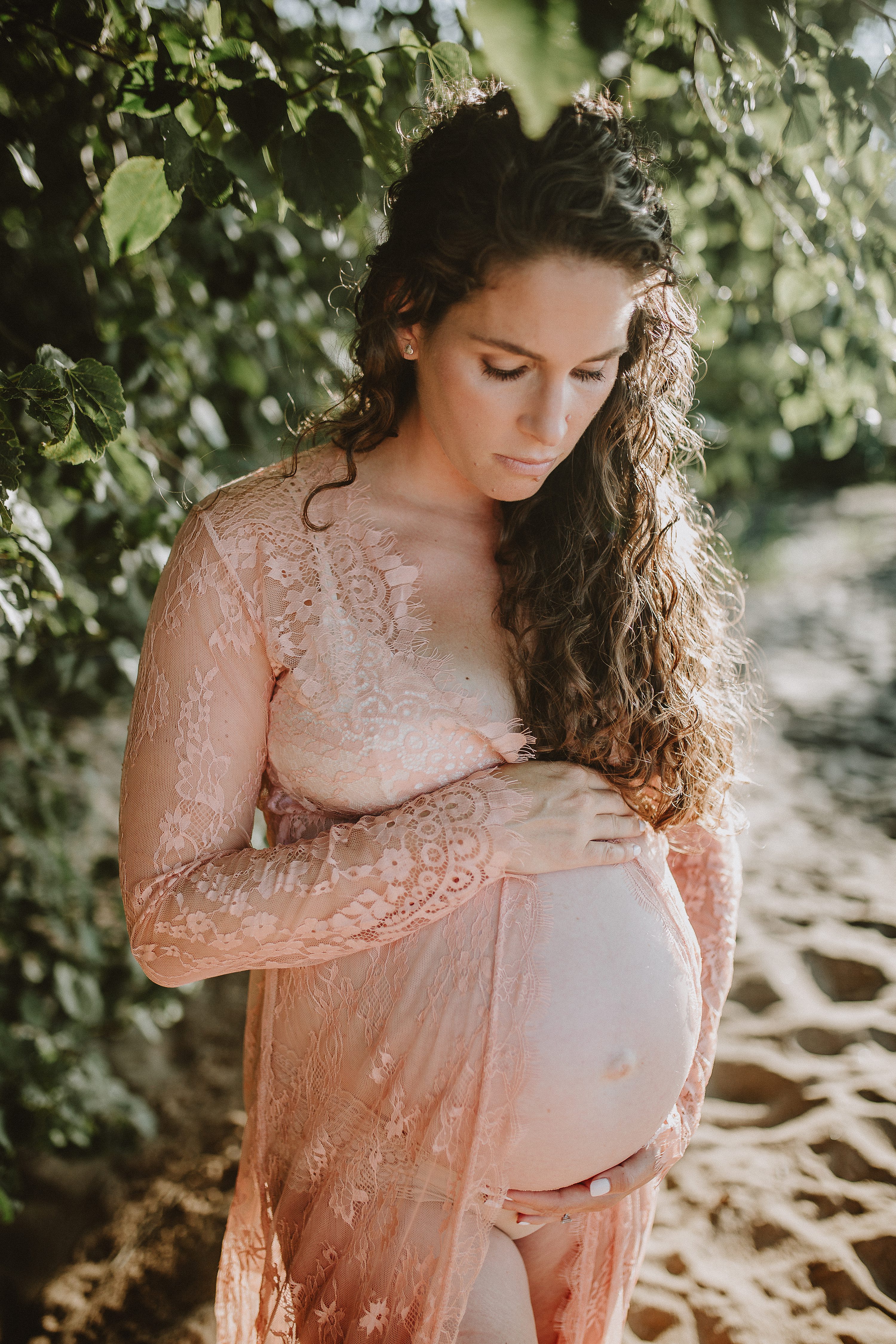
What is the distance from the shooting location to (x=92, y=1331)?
80.6 inches

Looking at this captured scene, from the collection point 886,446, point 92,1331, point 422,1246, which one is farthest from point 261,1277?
point 886,446

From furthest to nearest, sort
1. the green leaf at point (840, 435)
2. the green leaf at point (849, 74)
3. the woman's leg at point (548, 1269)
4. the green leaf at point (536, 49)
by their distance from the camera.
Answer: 1. the green leaf at point (840, 435)
2. the woman's leg at point (548, 1269)
3. the green leaf at point (849, 74)
4. the green leaf at point (536, 49)

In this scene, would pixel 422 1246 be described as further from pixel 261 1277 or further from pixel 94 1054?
pixel 94 1054

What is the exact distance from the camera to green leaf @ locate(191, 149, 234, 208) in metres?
1.21

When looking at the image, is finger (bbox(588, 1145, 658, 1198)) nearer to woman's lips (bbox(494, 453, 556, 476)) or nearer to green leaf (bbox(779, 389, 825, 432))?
woman's lips (bbox(494, 453, 556, 476))

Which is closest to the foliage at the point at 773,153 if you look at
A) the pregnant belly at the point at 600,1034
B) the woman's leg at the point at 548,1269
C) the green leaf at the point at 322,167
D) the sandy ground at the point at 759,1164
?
the green leaf at the point at 322,167

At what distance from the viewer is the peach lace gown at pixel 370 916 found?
3.59 ft

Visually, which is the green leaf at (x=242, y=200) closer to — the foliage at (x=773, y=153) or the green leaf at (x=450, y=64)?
the green leaf at (x=450, y=64)

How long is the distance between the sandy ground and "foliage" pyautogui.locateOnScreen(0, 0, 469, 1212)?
25 cm

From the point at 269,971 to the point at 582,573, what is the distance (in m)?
0.82

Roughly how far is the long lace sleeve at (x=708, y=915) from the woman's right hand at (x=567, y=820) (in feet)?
0.99

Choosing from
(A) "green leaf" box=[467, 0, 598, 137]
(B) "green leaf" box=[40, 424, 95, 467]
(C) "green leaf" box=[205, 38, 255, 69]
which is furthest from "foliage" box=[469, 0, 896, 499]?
(B) "green leaf" box=[40, 424, 95, 467]

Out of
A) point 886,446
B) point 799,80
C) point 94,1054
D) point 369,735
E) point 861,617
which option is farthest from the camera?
point 886,446

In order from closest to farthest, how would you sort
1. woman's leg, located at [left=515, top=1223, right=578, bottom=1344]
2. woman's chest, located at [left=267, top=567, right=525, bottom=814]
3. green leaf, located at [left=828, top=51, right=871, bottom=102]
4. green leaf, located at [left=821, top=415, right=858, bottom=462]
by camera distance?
green leaf, located at [left=828, top=51, right=871, bottom=102] < woman's chest, located at [left=267, top=567, right=525, bottom=814] < woman's leg, located at [left=515, top=1223, right=578, bottom=1344] < green leaf, located at [left=821, top=415, right=858, bottom=462]
